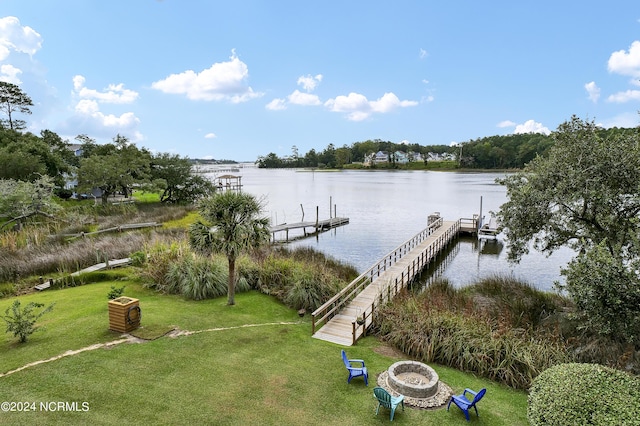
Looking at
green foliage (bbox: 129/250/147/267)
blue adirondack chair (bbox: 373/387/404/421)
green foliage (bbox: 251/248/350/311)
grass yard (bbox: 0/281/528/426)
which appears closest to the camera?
grass yard (bbox: 0/281/528/426)

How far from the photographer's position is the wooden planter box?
8.44 metres

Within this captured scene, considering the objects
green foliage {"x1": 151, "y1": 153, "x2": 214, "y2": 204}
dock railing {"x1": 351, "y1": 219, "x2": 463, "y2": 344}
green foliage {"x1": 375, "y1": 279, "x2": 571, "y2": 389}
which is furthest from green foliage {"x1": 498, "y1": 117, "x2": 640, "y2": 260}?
green foliage {"x1": 151, "y1": 153, "x2": 214, "y2": 204}

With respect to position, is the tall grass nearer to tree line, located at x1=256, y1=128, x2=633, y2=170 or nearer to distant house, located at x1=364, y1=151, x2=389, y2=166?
A: tree line, located at x1=256, y1=128, x2=633, y2=170

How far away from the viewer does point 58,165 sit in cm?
3328

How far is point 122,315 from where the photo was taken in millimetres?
8438

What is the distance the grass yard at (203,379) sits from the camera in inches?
229

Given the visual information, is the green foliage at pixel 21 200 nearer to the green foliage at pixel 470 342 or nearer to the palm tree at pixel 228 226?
the palm tree at pixel 228 226

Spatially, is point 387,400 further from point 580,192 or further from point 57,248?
point 57,248

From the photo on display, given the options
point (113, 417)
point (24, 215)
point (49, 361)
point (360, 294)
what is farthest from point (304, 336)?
point (24, 215)

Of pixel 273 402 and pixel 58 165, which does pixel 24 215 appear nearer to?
pixel 58 165

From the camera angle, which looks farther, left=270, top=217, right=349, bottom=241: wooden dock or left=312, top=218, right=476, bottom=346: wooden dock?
left=270, top=217, right=349, bottom=241: wooden dock

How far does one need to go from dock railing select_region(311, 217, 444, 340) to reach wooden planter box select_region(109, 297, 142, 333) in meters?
4.67

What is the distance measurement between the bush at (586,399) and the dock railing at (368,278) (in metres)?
5.25

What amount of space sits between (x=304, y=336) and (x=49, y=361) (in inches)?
223
